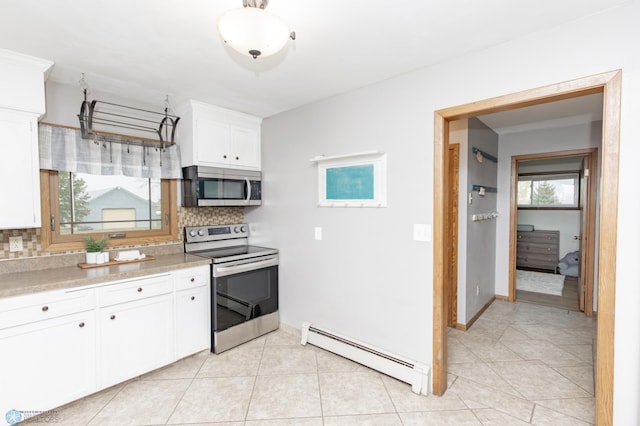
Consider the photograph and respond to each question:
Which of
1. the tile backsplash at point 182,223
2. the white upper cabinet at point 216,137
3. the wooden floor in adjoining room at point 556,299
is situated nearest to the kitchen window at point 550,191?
the wooden floor in adjoining room at point 556,299

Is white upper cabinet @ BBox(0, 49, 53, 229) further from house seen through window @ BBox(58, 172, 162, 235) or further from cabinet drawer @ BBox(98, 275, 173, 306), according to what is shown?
cabinet drawer @ BBox(98, 275, 173, 306)

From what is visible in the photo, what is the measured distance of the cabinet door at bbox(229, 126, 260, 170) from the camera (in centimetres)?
328

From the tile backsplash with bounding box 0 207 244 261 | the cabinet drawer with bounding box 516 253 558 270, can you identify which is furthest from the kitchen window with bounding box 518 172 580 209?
the tile backsplash with bounding box 0 207 244 261

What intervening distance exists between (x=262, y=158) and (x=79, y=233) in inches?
72.4

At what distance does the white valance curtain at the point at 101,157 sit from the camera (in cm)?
244

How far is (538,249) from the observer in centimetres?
657

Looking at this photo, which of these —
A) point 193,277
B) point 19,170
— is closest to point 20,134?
point 19,170

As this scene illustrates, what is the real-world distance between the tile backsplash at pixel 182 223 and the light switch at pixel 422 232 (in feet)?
7.25

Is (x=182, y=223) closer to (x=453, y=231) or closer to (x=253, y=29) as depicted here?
(x=253, y=29)

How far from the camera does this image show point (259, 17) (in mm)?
1292

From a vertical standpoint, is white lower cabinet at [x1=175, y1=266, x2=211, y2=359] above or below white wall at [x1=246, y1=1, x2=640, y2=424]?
below

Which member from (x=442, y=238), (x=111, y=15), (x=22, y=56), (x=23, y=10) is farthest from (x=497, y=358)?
(x=22, y=56)

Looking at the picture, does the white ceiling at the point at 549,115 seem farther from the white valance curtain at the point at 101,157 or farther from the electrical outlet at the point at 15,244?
the electrical outlet at the point at 15,244

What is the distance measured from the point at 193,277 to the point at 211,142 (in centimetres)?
131
